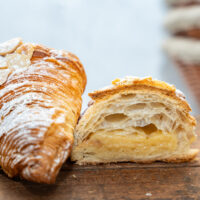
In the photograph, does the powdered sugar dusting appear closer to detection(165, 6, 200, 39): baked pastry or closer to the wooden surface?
the wooden surface

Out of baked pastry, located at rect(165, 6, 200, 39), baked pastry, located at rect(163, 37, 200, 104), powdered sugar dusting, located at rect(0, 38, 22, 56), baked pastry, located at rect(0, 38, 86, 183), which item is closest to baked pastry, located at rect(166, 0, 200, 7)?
baked pastry, located at rect(165, 6, 200, 39)

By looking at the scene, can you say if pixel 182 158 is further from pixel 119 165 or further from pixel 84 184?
pixel 84 184

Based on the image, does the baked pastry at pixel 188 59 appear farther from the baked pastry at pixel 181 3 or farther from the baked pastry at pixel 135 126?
the baked pastry at pixel 135 126

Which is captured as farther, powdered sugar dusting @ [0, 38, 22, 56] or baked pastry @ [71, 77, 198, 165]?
powdered sugar dusting @ [0, 38, 22, 56]

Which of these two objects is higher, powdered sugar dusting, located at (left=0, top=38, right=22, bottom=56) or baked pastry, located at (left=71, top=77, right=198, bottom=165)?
powdered sugar dusting, located at (left=0, top=38, right=22, bottom=56)

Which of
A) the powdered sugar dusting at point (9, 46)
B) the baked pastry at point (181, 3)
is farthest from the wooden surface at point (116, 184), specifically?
the baked pastry at point (181, 3)

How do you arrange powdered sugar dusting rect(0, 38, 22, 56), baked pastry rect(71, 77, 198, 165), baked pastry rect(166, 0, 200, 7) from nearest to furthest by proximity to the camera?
baked pastry rect(71, 77, 198, 165)
powdered sugar dusting rect(0, 38, 22, 56)
baked pastry rect(166, 0, 200, 7)
